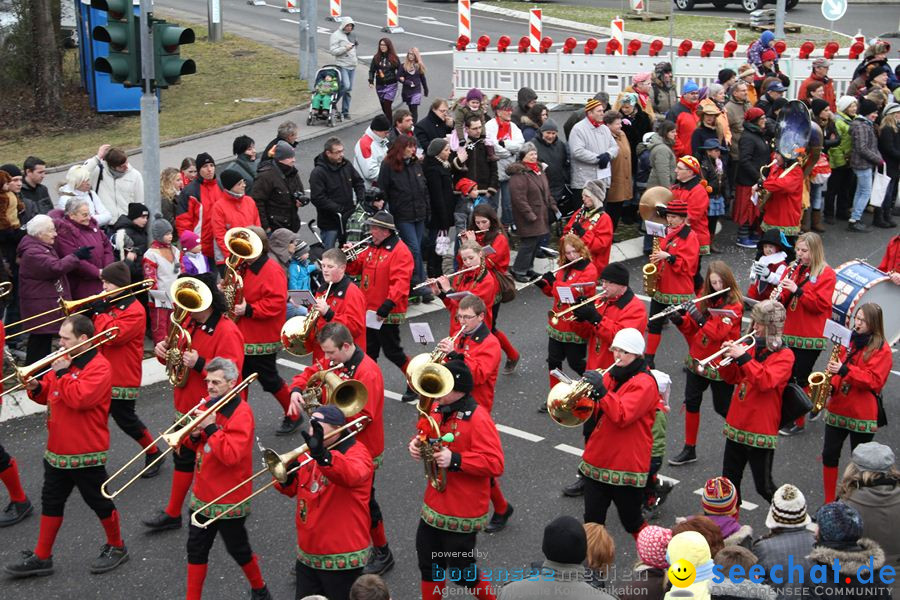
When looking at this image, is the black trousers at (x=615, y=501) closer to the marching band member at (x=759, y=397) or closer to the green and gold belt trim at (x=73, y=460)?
the marching band member at (x=759, y=397)

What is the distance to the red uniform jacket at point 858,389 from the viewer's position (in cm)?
860

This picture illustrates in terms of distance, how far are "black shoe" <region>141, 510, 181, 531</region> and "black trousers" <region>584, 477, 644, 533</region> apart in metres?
2.98

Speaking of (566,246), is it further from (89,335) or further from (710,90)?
(710,90)

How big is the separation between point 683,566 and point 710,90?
11086 mm

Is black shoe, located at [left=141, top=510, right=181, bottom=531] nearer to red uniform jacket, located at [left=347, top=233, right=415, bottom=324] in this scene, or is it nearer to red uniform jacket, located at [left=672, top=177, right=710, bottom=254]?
red uniform jacket, located at [left=347, top=233, right=415, bottom=324]

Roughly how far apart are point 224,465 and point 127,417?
2226 millimetres

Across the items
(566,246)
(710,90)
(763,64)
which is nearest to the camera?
(566,246)

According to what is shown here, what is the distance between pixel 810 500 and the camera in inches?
358

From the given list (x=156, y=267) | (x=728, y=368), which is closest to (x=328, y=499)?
(x=728, y=368)

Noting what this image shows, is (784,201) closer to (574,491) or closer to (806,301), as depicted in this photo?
(806,301)

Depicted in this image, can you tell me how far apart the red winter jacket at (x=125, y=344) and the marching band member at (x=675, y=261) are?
14.9ft

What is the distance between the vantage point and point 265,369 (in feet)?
33.2

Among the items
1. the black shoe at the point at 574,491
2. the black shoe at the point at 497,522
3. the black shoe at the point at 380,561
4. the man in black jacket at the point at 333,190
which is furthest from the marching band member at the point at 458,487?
the man in black jacket at the point at 333,190

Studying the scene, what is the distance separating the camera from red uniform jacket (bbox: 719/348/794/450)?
323 inches
